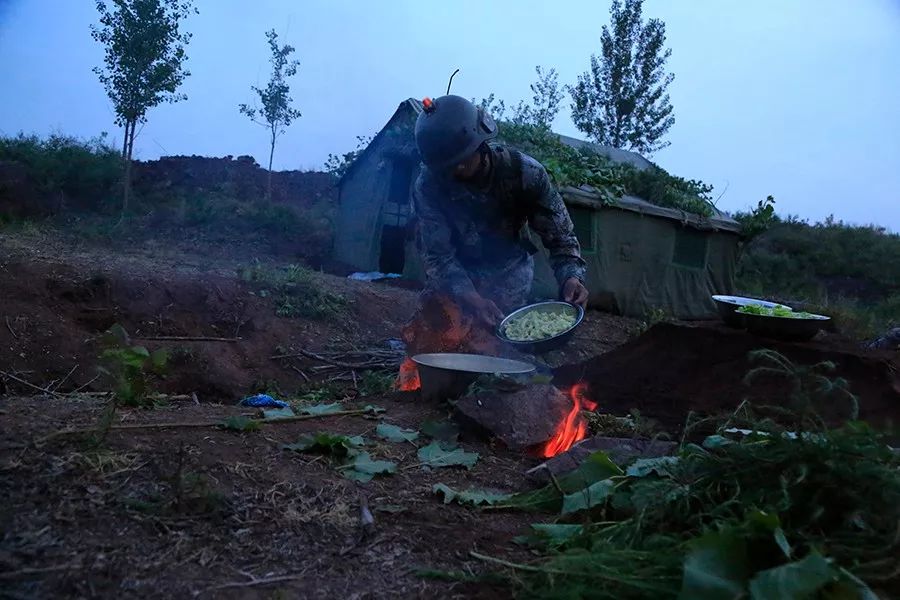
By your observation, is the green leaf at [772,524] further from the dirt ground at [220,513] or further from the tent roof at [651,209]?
the tent roof at [651,209]

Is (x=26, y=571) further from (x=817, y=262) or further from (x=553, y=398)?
(x=817, y=262)

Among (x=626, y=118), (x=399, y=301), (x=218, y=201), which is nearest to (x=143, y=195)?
(x=218, y=201)

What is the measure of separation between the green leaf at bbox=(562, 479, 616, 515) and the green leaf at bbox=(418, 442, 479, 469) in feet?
2.50

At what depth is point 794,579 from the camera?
1.59 m

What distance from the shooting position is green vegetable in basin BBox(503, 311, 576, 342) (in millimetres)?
4512

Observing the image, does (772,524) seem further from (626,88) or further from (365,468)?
(626,88)

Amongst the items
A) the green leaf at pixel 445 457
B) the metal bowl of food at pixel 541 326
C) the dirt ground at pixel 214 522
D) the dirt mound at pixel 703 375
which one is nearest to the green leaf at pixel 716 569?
the dirt ground at pixel 214 522

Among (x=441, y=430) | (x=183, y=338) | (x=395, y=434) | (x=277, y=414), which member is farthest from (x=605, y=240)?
(x=277, y=414)

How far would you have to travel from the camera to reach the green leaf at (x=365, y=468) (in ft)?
9.37

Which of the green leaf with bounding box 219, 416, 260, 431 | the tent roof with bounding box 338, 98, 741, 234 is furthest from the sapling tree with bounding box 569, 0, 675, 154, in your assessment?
the green leaf with bounding box 219, 416, 260, 431

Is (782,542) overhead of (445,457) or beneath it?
overhead

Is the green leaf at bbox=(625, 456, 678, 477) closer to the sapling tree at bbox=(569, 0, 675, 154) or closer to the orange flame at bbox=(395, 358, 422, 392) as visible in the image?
the orange flame at bbox=(395, 358, 422, 392)

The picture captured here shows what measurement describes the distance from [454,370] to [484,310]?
3.31ft

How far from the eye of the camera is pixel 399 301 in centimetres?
961
